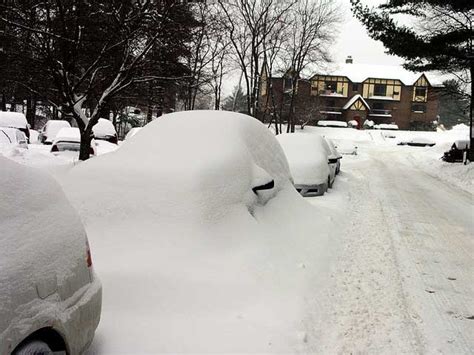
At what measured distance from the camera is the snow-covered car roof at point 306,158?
11.7m

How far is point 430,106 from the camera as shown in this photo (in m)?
72.6

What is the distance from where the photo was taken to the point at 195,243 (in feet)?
17.2

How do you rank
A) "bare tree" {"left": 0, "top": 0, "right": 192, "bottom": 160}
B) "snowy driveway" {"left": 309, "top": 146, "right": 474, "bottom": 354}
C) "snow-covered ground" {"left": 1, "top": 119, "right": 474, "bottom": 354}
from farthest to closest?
"bare tree" {"left": 0, "top": 0, "right": 192, "bottom": 160} → "snowy driveway" {"left": 309, "top": 146, "right": 474, "bottom": 354} → "snow-covered ground" {"left": 1, "top": 119, "right": 474, "bottom": 354}

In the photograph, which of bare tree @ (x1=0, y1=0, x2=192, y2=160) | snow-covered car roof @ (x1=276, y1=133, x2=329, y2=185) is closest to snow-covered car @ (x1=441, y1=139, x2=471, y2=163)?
snow-covered car roof @ (x1=276, y1=133, x2=329, y2=185)

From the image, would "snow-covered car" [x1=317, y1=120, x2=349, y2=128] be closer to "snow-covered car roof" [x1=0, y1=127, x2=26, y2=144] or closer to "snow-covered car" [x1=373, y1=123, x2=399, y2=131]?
"snow-covered car" [x1=373, y1=123, x2=399, y2=131]

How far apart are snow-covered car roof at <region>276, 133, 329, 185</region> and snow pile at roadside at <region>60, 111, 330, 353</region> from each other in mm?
4299

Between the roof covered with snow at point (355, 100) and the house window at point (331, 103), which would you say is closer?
the roof covered with snow at point (355, 100)

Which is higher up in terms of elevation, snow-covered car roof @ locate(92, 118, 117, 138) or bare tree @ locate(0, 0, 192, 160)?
bare tree @ locate(0, 0, 192, 160)

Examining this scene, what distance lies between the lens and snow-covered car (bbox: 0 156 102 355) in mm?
2379

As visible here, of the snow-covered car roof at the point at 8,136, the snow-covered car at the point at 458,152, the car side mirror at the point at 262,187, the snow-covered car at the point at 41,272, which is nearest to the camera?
the snow-covered car at the point at 41,272

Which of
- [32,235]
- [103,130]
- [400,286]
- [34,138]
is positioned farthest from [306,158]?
[34,138]

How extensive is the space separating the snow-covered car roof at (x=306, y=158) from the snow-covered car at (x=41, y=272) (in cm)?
874

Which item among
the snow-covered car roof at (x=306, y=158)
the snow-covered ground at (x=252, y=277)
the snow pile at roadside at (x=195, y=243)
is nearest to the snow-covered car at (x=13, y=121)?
the snow-covered car roof at (x=306, y=158)

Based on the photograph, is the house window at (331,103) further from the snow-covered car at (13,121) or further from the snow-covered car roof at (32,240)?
the snow-covered car roof at (32,240)
